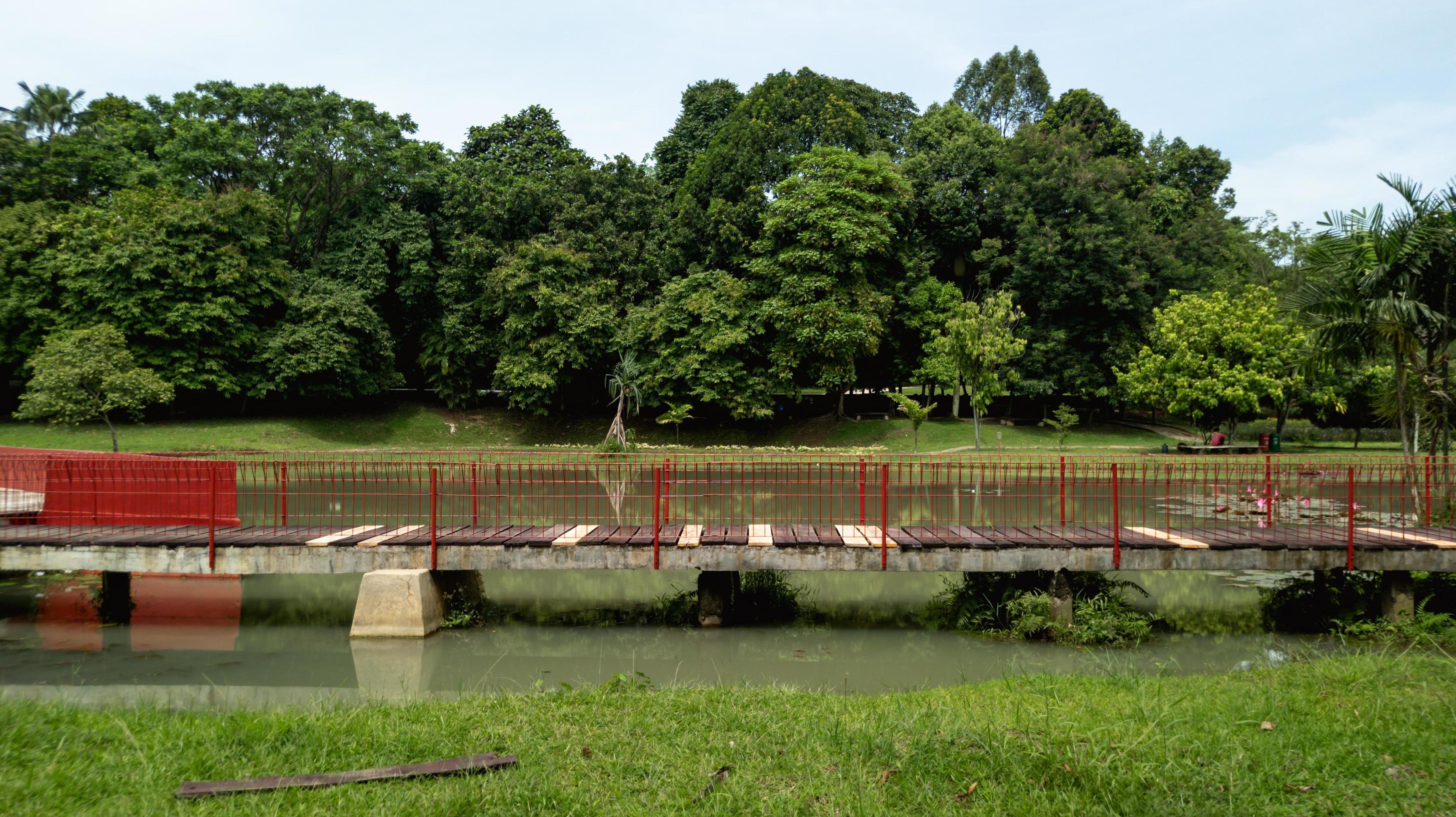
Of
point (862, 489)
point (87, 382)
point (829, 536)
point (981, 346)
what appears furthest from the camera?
point (981, 346)

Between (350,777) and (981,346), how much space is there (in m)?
26.2

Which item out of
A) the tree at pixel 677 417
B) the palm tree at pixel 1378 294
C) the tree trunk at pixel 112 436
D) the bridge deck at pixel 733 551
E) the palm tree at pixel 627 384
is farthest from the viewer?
the tree at pixel 677 417

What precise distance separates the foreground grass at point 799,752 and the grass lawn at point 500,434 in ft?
78.1

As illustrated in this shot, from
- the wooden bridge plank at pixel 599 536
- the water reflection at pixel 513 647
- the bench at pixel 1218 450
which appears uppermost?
the wooden bridge plank at pixel 599 536

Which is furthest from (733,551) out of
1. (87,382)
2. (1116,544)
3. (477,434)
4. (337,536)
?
(477,434)

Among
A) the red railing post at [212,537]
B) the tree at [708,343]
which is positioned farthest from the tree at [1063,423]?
the red railing post at [212,537]

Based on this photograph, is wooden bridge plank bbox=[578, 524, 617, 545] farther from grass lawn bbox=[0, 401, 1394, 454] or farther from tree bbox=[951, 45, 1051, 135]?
tree bbox=[951, 45, 1051, 135]

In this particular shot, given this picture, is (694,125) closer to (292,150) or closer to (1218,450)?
(292,150)

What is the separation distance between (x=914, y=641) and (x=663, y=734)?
463cm

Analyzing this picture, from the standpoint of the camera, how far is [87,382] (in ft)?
82.2

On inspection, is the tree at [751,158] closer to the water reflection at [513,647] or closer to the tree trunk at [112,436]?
the tree trunk at [112,436]

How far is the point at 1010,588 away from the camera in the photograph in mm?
9281

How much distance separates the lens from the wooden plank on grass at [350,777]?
4.03 meters

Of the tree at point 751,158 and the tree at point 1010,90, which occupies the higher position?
the tree at point 1010,90
